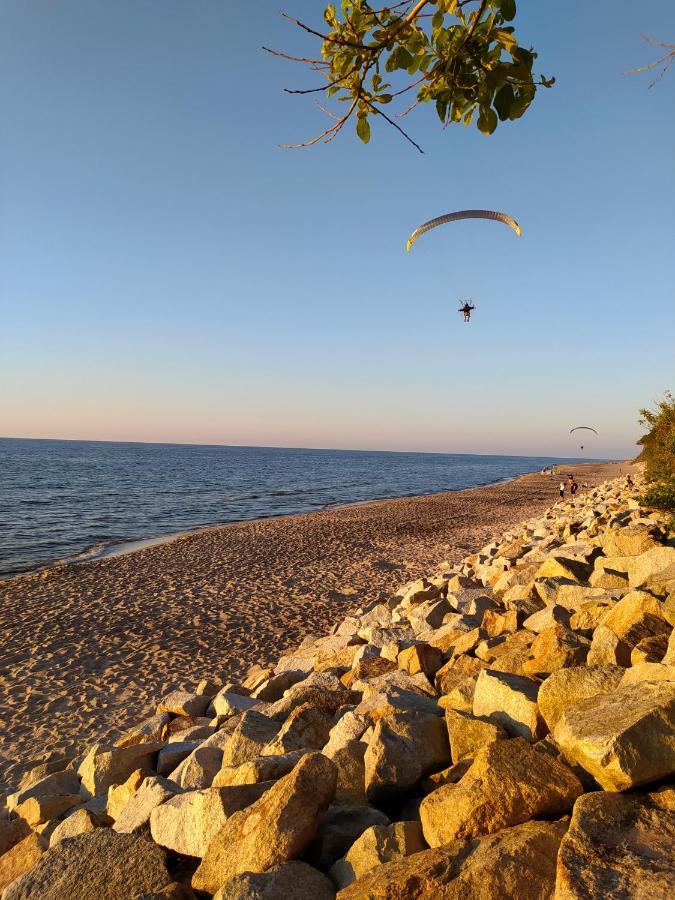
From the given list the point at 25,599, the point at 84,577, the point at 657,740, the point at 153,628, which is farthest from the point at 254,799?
the point at 84,577

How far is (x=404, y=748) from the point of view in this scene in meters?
3.19

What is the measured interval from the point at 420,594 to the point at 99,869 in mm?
7145

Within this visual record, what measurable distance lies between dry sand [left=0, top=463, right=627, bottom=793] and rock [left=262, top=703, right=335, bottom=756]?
14.1 ft

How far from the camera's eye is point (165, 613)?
12.1m

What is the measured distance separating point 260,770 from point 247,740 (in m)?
0.69

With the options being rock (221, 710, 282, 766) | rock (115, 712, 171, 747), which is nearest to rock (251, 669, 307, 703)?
rock (115, 712, 171, 747)

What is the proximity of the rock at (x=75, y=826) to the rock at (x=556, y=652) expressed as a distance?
11.0 ft

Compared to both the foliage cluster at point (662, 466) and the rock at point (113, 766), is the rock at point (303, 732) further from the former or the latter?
the foliage cluster at point (662, 466)

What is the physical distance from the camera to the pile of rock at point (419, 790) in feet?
6.96

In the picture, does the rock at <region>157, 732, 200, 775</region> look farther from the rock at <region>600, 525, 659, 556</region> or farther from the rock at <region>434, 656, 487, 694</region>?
the rock at <region>600, 525, 659, 556</region>

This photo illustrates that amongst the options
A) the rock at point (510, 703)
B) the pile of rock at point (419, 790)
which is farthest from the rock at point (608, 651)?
the rock at point (510, 703)

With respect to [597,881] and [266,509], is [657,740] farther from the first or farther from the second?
[266,509]

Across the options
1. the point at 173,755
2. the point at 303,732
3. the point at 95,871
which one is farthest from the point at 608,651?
the point at 173,755

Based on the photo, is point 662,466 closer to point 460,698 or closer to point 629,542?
point 629,542
